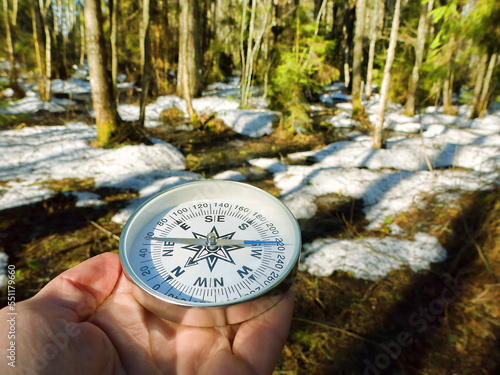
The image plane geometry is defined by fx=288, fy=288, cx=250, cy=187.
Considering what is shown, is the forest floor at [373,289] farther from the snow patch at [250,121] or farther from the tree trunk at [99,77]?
the snow patch at [250,121]

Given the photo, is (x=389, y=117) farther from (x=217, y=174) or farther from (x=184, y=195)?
(x=184, y=195)

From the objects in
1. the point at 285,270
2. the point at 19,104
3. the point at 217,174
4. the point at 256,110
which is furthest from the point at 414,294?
the point at 19,104

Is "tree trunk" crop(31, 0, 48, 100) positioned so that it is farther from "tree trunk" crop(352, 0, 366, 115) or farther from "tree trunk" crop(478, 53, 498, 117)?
"tree trunk" crop(478, 53, 498, 117)

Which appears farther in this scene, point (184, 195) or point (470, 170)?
point (470, 170)

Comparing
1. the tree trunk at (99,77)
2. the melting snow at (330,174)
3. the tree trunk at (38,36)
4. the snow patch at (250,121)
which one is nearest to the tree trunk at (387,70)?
the melting snow at (330,174)

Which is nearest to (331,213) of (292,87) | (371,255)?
(371,255)
